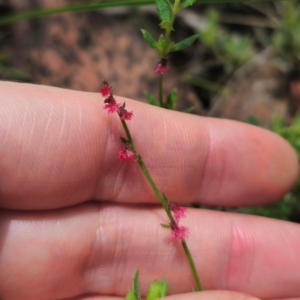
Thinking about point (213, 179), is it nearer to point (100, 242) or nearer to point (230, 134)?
point (230, 134)

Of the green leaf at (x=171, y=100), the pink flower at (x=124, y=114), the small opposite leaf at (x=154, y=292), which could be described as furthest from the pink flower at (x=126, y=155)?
the small opposite leaf at (x=154, y=292)

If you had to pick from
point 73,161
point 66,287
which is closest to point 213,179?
point 73,161

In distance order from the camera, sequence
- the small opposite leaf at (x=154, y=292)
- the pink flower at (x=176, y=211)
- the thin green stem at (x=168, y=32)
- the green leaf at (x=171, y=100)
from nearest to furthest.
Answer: the thin green stem at (x=168, y=32)
the small opposite leaf at (x=154, y=292)
the pink flower at (x=176, y=211)
the green leaf at (x=171, y=100)

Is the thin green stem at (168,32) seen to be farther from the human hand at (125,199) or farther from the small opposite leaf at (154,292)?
the small opposite leaf at (154,292)

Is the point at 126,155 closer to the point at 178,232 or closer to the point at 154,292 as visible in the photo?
the point at 178,232

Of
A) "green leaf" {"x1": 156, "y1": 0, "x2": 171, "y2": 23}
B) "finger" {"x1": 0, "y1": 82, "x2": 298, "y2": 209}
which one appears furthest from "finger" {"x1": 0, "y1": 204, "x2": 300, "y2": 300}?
"green leaf" {"x1": 156, "y1": 0, "x2": 171, "y2": 23}

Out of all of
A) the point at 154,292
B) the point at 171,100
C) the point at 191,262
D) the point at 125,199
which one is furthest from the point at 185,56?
the point at 154,292
